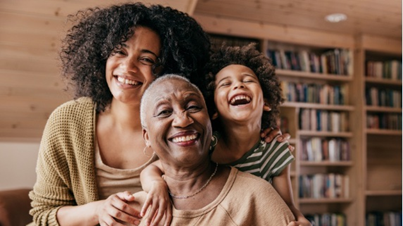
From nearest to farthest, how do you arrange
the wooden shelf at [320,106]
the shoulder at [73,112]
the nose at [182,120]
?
1. the nose at [182,120]
2. the shoulder at [73,112]
3. the wooden shelf at [320,106]

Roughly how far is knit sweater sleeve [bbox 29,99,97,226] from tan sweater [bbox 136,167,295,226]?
571mm

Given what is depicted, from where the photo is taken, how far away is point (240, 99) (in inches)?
56.6

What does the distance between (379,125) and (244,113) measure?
14.5 feet

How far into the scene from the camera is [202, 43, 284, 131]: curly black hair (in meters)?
1.55

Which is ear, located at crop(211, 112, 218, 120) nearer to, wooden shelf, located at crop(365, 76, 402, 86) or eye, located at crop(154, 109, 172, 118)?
eye, located at crop(154, 109, 172, 118)

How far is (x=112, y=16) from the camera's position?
5.31 feet

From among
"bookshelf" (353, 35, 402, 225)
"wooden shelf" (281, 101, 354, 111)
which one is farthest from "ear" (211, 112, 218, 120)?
"bookshelf" (353, 35, 402, 225)

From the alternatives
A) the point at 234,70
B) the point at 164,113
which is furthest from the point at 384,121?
the point at 164,113

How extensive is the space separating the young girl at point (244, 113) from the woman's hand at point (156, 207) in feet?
0.60

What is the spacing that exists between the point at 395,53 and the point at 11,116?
4338mm

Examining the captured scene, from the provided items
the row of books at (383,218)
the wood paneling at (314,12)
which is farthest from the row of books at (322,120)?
the row of books at (383,218)

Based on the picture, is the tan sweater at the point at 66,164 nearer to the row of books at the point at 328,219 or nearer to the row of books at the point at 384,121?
the row of books at the point at 328,219

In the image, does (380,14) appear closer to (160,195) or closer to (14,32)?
(14,32)

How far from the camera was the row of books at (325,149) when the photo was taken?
4.98 meters
